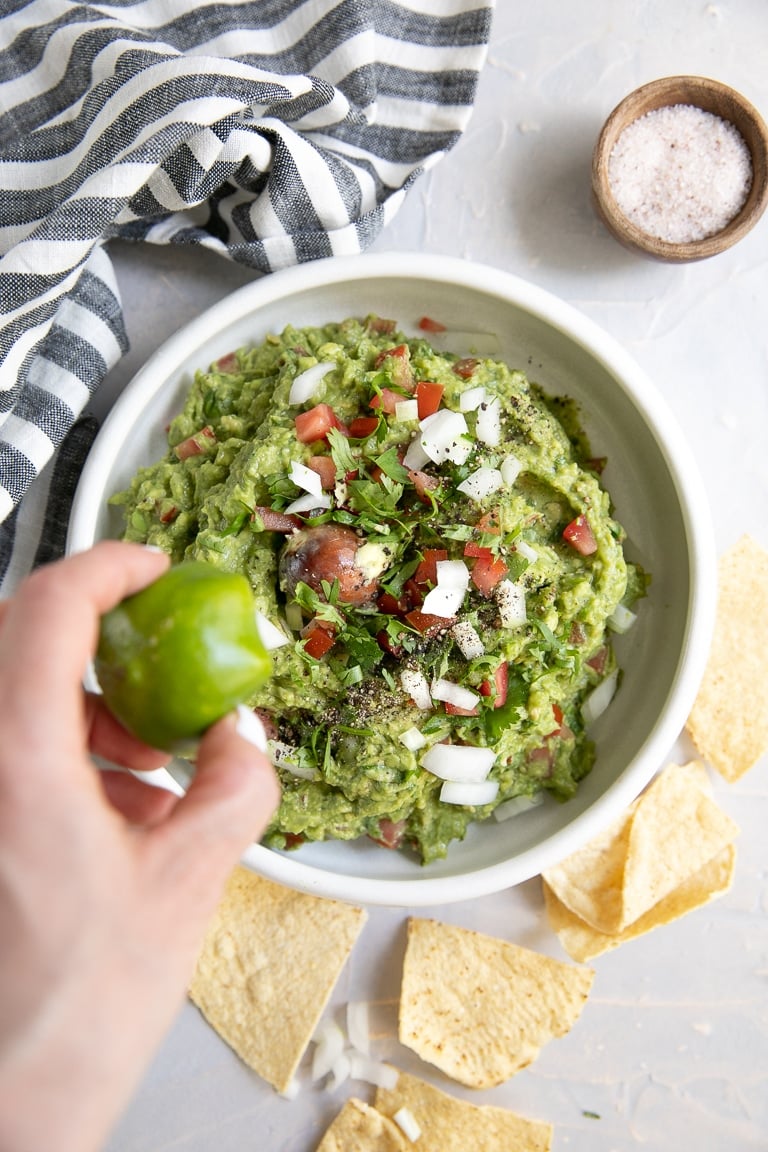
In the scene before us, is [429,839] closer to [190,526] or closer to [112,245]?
[190,526]

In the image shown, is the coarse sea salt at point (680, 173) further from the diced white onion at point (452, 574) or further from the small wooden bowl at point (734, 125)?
the diced white onion at point (452, 574)

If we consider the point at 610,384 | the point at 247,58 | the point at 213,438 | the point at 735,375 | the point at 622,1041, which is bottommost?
the point at 622,1041

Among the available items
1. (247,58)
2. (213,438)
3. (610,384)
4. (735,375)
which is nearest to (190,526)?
(213,438)

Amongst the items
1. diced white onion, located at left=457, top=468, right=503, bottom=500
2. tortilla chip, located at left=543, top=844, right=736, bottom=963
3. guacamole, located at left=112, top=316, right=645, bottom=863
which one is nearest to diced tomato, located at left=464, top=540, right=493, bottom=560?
guacamole, located at left=112, top=316, right=645, bottom=863

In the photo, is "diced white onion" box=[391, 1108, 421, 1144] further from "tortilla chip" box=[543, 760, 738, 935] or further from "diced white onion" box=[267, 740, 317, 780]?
"diced white onion" box=[267, 740, 317, 780]

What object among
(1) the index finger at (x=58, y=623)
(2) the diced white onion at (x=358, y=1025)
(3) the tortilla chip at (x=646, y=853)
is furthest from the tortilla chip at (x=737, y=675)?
(1) the index finger at (x=58, y=623)

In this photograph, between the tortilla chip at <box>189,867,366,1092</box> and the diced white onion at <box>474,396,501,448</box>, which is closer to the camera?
the diced white onion at <box>474,396,501,448</box>
